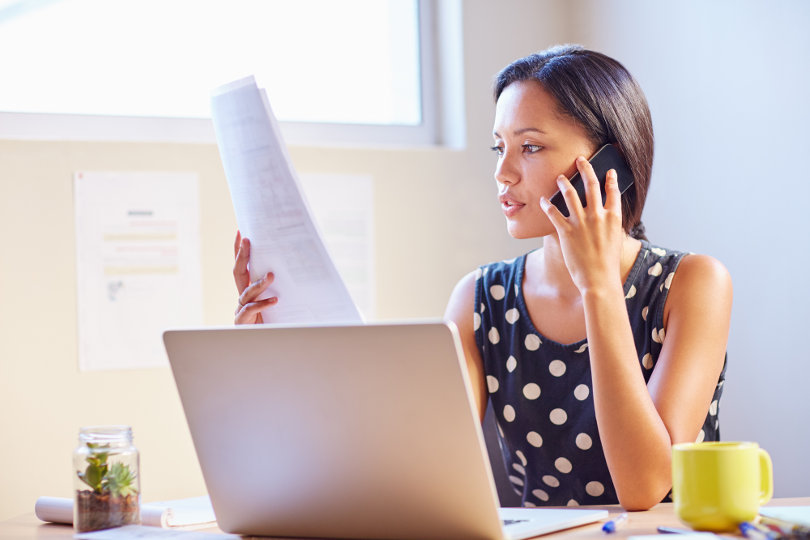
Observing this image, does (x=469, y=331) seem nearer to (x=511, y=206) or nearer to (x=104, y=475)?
(x=511, y=206)

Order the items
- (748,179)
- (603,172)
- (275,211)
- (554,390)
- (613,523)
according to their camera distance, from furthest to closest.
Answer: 1. (748,179)
2. (554,390)
3. (603,172)
4. (275,211)
5. (613,523)

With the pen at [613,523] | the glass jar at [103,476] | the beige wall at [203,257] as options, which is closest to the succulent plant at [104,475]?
the glass jar at [103,476]

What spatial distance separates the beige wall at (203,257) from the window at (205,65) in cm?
13

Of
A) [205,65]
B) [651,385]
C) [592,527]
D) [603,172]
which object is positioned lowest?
[592,527]

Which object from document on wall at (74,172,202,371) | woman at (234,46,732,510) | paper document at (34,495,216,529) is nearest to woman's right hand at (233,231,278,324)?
woman at (234,46,732,510)

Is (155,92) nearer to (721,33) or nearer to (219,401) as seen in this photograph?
(721,33)

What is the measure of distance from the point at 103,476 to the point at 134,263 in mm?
1140

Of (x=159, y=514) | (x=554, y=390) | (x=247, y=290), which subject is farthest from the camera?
(x=554, y=390)

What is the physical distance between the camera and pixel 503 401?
164 centimetres

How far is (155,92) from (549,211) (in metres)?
1.25

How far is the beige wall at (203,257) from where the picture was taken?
6.40ft

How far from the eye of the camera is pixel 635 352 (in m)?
1.24

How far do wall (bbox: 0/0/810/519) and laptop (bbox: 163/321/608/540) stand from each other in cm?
103

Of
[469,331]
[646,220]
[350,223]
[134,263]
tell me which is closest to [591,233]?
[469,331]
